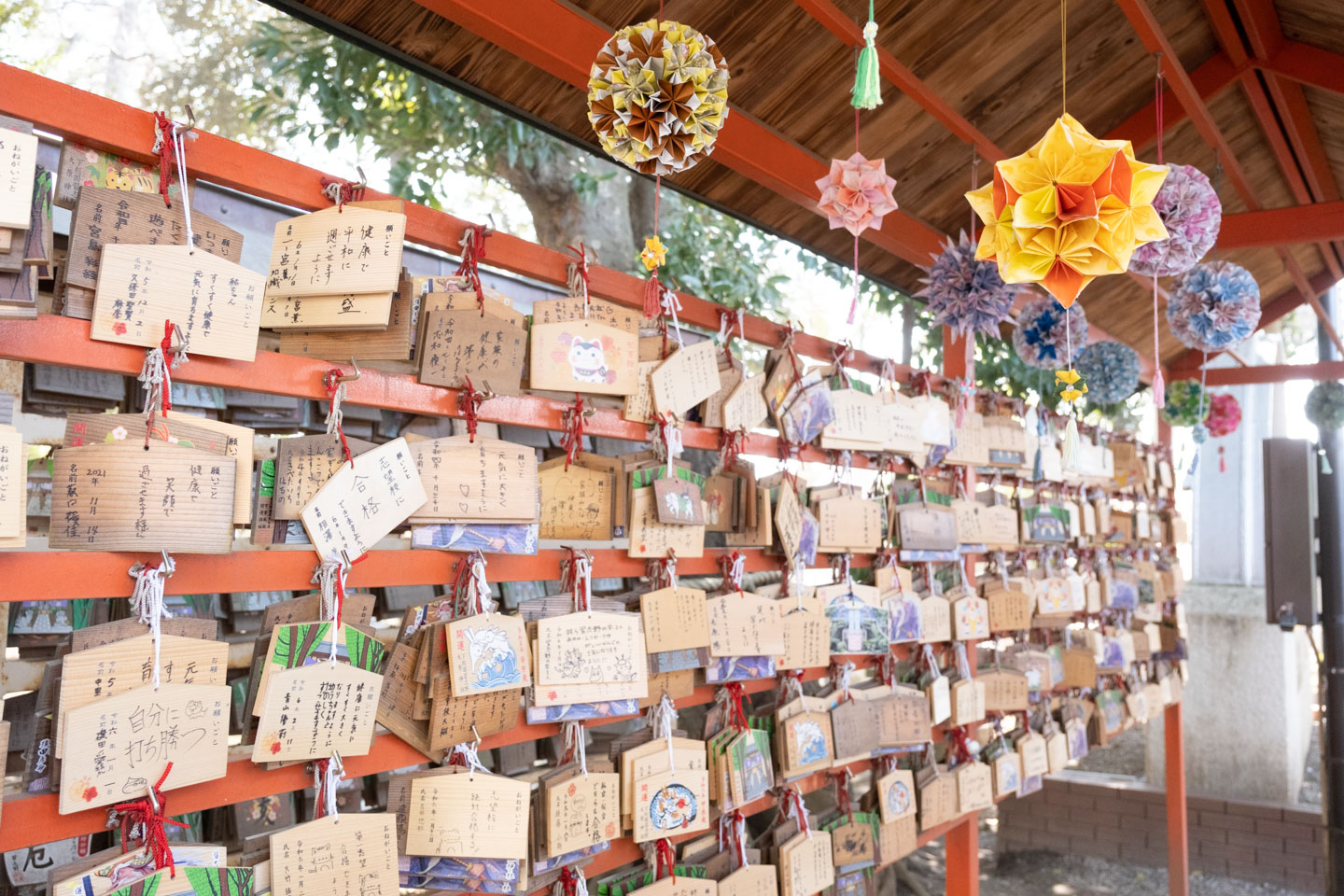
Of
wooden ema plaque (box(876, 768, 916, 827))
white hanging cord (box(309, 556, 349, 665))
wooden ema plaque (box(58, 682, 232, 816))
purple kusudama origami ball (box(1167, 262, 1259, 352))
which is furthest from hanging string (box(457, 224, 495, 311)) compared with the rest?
purple kusudama origami ball (box(1167, 262, 1259, 352))

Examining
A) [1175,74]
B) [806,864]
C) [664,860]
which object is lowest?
[806,864]

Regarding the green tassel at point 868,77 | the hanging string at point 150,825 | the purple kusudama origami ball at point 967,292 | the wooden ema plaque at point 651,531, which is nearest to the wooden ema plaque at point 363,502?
the hanging string at point 150,825

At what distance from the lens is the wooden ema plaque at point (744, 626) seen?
1857 millimetres

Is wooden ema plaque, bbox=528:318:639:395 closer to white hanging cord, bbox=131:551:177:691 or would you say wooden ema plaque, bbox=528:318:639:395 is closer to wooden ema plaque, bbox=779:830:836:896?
white hanging cord, bbox=131:551:177:691

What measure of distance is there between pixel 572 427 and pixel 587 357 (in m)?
0.12

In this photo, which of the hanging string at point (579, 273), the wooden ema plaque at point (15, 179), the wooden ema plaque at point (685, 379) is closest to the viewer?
the wooden ema plaque at point (15, 179)

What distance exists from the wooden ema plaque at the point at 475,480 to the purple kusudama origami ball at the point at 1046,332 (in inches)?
71.2

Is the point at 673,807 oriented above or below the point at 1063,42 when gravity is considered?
below

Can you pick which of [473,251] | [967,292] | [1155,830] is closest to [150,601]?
[473,251]

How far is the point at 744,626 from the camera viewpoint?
6.24 ft

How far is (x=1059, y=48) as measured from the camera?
250cm

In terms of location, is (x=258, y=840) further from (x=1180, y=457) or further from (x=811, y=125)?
(x=1180, y=457)

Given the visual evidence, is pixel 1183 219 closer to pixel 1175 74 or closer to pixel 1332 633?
pixel 1175 74

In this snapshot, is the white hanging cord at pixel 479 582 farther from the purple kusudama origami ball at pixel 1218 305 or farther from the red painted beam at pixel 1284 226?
the red painted beam at pixel 1284 226
